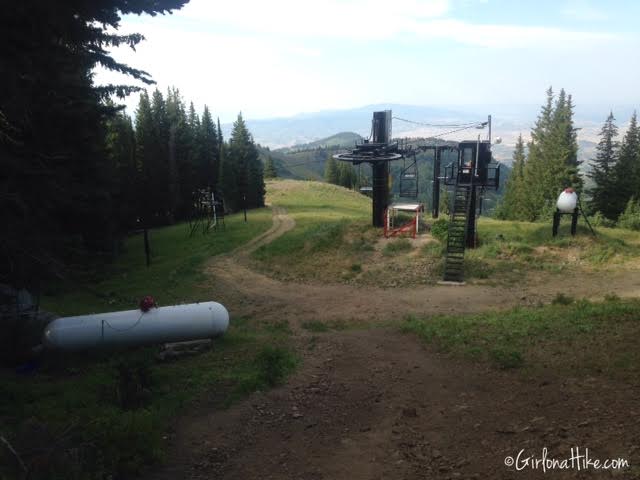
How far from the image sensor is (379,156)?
30.9 meters

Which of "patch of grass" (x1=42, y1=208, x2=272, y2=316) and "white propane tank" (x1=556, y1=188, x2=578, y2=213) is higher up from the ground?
"white propane tank" (x1=556, y1=188, x2=578, y2=213)

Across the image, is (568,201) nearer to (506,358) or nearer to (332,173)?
(506,358)

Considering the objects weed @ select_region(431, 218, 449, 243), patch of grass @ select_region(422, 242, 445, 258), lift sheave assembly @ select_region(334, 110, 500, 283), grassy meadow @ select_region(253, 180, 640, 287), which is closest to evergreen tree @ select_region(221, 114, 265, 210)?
grassy meadow @ select_region(253, 180, 640, 287)

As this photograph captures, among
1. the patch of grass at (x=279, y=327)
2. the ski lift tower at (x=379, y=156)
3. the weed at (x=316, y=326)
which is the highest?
the ski lift tower at (x=379, y=156)

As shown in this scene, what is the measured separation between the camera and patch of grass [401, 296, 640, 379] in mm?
12293

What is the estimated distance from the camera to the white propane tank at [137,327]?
16500 millimetres

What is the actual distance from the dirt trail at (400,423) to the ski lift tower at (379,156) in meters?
17.5

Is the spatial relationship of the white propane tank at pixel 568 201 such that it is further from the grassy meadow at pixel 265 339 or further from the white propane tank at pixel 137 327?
the white propane tank at pixel 137 327

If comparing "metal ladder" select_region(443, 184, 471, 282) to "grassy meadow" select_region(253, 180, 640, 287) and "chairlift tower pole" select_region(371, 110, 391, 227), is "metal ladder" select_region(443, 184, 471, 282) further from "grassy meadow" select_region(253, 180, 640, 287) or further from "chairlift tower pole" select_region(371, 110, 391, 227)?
"chairlift tower pole" select_region(371, 110, 391, 227)

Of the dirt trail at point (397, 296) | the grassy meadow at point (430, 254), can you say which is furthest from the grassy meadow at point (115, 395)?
the grassy meadow at point (430, 254)

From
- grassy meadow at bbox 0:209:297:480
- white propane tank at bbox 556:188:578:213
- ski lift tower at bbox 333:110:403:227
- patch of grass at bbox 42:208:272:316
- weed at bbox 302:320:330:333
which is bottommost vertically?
patch of grass at bbox 42:208:272:316

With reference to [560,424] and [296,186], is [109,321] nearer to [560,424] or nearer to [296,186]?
[560,424]

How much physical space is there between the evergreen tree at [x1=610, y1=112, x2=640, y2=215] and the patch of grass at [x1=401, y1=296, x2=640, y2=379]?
47759mm

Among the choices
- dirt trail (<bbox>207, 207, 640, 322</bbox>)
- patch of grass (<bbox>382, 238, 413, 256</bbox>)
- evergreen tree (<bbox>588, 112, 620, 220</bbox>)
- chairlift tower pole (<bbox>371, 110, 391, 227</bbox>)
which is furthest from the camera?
evergreen tree (<bbox>588, 112, 620, 220</bbox>)
